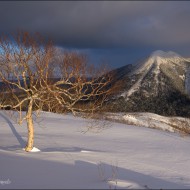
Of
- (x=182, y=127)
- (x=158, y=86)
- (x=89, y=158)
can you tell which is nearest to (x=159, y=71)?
(x=158, y=86)

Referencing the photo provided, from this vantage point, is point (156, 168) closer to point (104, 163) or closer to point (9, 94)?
point (104, 163)

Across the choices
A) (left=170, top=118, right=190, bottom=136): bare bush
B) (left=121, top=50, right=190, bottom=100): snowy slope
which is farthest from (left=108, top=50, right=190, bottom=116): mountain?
(left=170, top=118, right=190, bottom=136): bare bush

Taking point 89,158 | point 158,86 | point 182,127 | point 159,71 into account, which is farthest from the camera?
point 159,71

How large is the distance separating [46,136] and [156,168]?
7.73m

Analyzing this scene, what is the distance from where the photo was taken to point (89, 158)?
11383 millimetres

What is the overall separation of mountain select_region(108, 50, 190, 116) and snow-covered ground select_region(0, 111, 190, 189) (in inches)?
1571

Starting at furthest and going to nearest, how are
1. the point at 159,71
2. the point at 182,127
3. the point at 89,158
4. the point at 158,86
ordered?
the point at 159,71 → the point at 158,86 → the point at 182,127 → the point at 89,158

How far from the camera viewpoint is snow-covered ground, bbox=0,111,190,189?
7.64 meters

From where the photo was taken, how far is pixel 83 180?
7742 mm

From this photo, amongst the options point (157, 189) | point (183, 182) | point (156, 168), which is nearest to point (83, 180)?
point (157, 189)

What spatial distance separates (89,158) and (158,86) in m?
82.7

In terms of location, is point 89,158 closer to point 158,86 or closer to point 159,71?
point 158,86

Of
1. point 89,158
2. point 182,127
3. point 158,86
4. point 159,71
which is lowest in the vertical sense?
point 89,158

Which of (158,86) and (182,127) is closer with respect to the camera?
(182,127)
